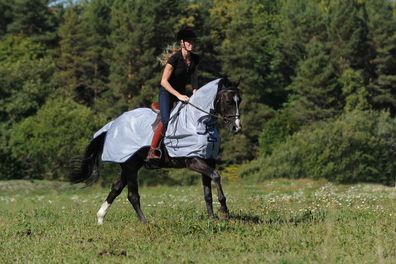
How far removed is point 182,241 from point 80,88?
9799 cm

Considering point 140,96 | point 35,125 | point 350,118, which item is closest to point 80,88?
point 140,96

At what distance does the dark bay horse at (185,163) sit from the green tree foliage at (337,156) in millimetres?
46363

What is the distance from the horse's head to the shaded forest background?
169 feet

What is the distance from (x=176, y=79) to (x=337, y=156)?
173 ft

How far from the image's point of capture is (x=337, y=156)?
65.8 m

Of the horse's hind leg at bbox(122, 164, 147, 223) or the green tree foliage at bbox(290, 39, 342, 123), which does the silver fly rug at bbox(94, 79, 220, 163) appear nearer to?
the horse's hind leg at bbox(122, 164, 147, 223)

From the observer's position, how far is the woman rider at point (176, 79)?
1423cm

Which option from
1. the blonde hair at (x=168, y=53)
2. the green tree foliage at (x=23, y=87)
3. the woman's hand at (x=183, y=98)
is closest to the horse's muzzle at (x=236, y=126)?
the woman's hand at (x=183, y=98)

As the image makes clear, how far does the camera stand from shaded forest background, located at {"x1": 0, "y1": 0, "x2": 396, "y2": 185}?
68812 mm

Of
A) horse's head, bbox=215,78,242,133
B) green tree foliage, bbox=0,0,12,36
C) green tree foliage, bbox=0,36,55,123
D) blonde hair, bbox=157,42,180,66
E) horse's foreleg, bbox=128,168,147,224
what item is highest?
green tree foliage, bbox=0,0,12,36

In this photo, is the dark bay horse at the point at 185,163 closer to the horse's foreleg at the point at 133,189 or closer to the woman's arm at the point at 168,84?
the horse's foreleg at the point at 133,189

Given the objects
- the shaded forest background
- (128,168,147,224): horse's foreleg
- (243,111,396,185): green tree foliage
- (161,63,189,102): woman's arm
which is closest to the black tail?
(128,168,147,224): horse's foreleg

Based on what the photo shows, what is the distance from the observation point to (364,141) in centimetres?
6794

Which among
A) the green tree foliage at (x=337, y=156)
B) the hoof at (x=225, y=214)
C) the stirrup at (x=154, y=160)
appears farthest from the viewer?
the green tree foliage at (x=337, y=156)
